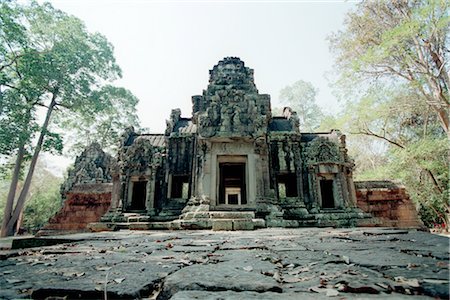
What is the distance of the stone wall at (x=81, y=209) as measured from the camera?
11992 mm

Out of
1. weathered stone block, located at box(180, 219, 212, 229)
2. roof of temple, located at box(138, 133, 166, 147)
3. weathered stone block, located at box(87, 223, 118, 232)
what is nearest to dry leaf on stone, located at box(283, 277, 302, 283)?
weathered stone block, located at box(180, 219, 212, 229)

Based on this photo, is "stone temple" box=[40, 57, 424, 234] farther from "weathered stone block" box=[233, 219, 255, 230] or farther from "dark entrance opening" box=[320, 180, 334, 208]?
"weathered stone block" box=[233, 219, 255, 230]

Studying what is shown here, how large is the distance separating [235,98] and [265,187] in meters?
3.85

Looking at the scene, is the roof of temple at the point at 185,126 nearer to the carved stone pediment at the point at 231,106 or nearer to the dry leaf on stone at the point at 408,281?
the carved stone pediment at the point at 231,106

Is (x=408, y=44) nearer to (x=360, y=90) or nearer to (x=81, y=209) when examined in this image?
(x=360, y=90)

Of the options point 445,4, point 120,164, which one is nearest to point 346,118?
point 445,4

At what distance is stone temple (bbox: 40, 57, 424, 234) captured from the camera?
9.92 meters

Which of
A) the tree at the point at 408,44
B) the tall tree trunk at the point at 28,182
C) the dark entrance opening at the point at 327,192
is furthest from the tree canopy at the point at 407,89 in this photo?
the tall tree trunk at the point at 28,182

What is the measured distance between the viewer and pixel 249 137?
10.1 meters

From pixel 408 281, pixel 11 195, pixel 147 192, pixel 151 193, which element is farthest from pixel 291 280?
pixel 11 195

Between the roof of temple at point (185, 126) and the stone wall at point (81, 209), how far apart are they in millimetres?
4471

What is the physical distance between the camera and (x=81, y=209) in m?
12.5

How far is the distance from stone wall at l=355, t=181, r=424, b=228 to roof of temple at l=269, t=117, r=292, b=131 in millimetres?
4327

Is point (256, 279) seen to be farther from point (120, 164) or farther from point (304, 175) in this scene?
point (120, 164)
